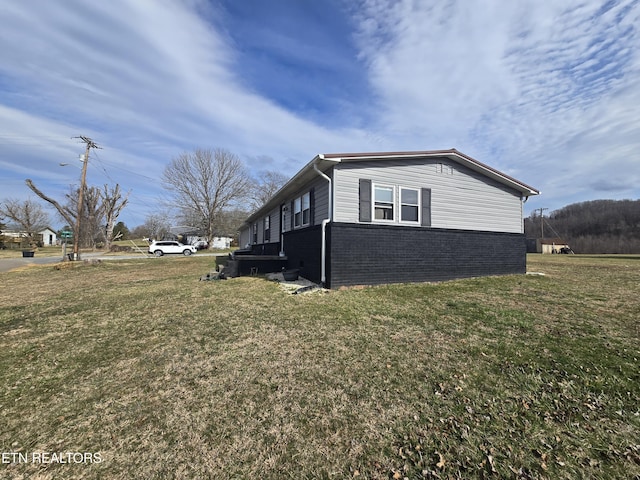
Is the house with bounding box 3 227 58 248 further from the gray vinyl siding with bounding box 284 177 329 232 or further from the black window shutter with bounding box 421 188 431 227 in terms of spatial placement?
the black window shutter with bounding box 421 188 431 227

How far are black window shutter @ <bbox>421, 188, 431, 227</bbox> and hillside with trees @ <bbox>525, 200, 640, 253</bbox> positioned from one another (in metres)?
48.9

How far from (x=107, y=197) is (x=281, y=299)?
4446 cm

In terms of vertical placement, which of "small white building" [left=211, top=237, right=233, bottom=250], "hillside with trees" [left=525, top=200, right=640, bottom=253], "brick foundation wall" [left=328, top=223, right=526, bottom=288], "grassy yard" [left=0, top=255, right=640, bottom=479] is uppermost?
"hillside with trees" [left=525, top=200, right=640, bottom=253]

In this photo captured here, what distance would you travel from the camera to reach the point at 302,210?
10.9 m

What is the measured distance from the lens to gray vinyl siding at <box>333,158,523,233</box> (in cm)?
827

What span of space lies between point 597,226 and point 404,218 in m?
65.0

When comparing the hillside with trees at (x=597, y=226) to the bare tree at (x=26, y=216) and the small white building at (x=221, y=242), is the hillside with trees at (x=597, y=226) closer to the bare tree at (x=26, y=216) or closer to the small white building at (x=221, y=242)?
the small white building at (x=221, y=242)

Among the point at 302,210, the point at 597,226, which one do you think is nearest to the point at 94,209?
the point at 302,210

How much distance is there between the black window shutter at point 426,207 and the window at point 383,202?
1.14m

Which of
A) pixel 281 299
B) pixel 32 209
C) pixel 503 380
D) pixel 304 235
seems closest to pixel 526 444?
pixel 503 380

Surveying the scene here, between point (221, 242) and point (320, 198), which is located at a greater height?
point (320, 198)

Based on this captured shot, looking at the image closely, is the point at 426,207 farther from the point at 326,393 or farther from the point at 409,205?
the point at 326,393

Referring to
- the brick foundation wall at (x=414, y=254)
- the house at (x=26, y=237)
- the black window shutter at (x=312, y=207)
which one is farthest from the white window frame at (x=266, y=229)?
the house at (x=26, y=237)

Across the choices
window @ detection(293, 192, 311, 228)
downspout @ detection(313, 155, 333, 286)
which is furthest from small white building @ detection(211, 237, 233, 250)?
downspout @ detection(313, 155, 333, 286)
